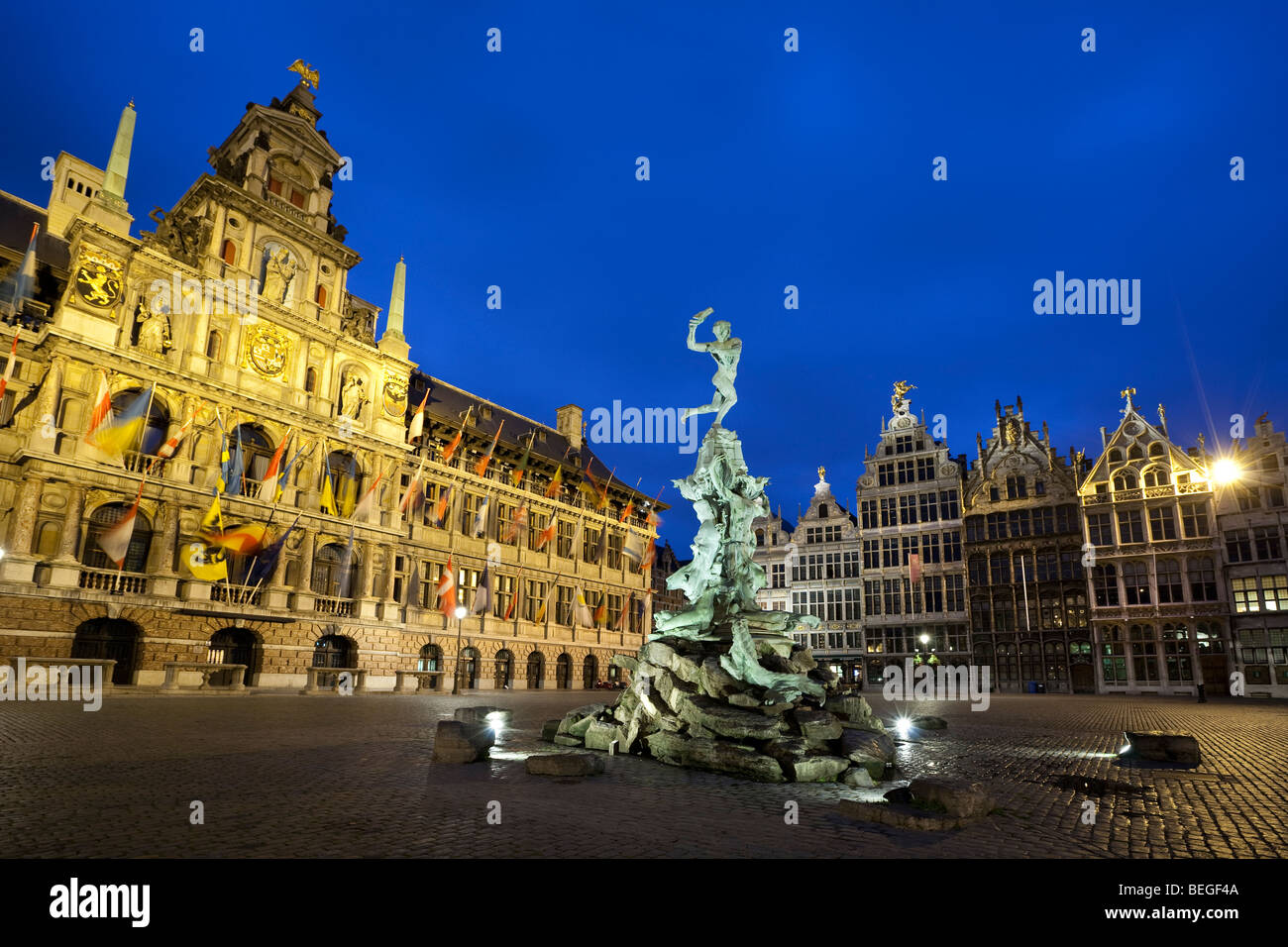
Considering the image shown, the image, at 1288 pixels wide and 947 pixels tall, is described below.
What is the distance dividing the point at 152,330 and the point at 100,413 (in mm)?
5224

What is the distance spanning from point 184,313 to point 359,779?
28625mm

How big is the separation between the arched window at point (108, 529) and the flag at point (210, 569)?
6.13 ft

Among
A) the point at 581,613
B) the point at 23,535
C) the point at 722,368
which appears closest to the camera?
the point at 722,368

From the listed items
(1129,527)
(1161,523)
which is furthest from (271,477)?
(1161,523)

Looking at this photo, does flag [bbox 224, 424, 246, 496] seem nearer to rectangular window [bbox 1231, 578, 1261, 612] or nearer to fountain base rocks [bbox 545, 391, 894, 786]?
fountain base rocks [bbox 545, 391, 894, 786]

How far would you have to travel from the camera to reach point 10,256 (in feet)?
92.0

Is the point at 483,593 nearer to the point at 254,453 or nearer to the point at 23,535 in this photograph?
the point at 254,453

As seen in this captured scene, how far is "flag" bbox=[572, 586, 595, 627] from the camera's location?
146ft

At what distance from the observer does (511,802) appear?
7.73m

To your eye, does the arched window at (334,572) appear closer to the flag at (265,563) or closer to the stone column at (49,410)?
the flag at (265,563)

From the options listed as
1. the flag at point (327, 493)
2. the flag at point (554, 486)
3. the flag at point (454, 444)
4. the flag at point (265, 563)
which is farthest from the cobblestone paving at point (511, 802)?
the flag at point (554, 486)
